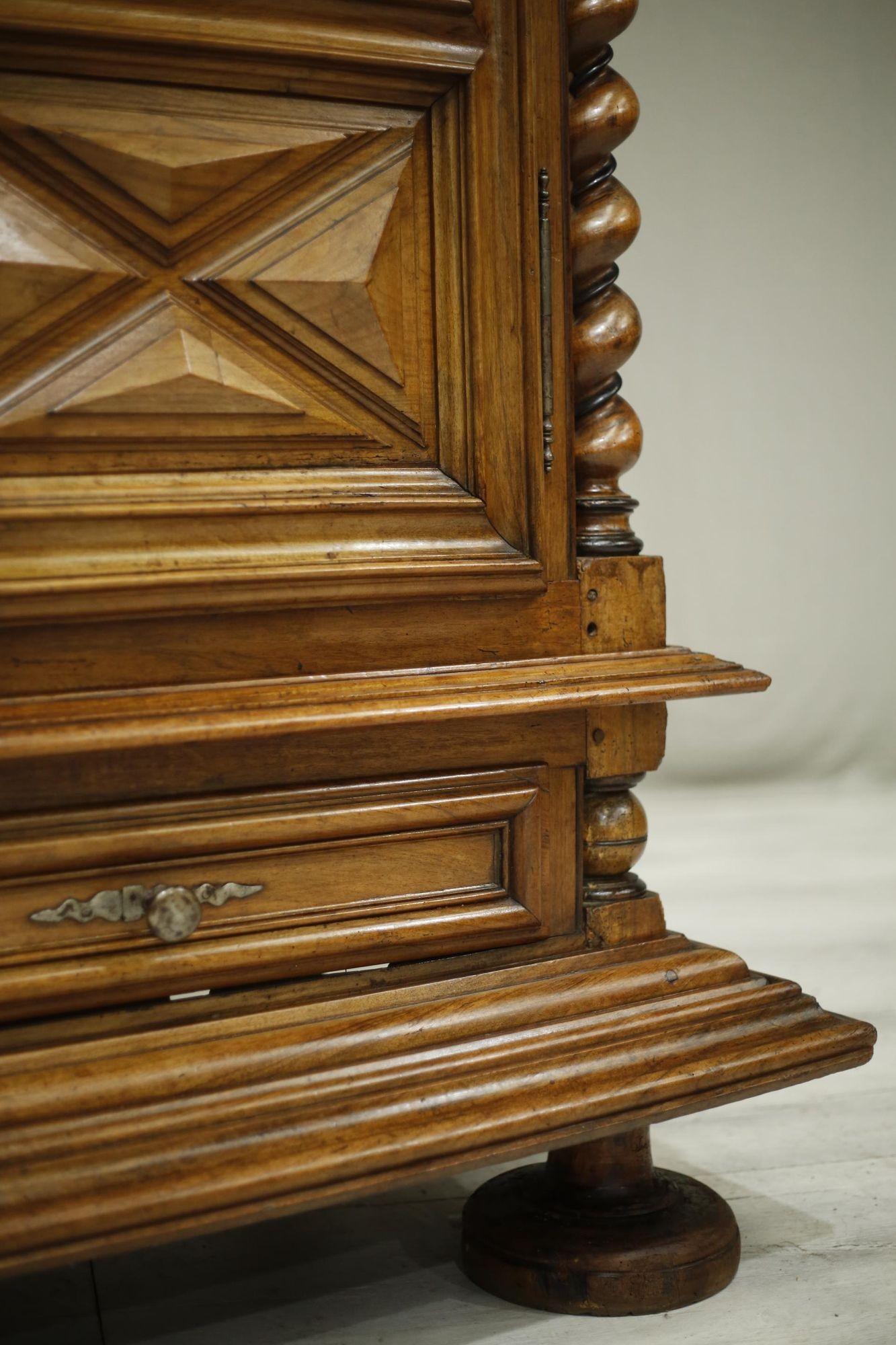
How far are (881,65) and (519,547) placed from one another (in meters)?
2.61

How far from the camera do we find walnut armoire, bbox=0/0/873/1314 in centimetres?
83

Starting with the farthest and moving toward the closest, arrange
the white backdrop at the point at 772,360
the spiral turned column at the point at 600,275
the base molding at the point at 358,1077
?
the white backdrop at the point at 772,360, the spiral turned column at the point at 600,275, the base molding at the point at 358,1077

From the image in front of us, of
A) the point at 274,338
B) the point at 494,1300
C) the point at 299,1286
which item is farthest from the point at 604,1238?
the point at 274,338

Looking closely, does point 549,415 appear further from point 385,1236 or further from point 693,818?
point 693,818

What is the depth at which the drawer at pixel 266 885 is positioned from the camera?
833 mm

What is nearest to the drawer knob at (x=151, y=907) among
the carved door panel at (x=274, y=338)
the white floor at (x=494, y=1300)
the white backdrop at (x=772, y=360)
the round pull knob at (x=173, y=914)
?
the round pull knob at (x=173, y=914)

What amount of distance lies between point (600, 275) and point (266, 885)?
48cm

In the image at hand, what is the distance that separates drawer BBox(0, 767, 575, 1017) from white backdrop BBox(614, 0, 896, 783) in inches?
82.3

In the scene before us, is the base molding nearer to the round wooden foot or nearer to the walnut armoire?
the walnut armoire

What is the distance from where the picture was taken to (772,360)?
3135 millimetres

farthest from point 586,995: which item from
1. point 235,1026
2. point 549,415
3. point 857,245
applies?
point 857,245

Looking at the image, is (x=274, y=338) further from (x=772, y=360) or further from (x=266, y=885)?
(x=772, y=360)

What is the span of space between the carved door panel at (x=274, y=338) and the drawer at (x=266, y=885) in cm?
13

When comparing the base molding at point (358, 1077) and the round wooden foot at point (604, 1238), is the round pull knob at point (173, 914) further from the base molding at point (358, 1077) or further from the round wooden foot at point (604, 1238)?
the round wooden foot at point (604, 1238)
